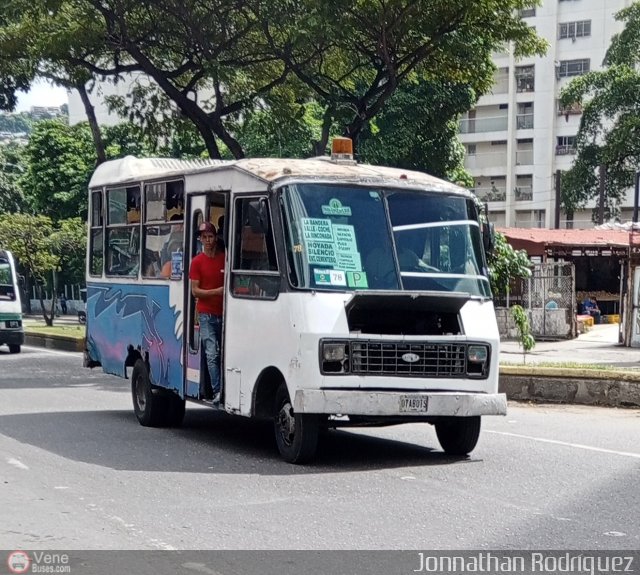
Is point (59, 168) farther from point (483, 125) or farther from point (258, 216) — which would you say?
point (258, 216)

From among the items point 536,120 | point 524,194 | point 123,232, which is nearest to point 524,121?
point 536,120

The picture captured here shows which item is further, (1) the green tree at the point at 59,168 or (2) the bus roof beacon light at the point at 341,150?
(1) the green tree at the point at 59,168

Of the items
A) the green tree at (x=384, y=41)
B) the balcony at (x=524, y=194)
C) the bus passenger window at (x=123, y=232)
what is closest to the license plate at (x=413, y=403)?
the bus passenger window at (x=123, y=232)

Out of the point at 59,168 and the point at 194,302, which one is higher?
the point at 59,168

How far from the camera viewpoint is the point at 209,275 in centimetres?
1166

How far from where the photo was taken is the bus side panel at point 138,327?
12469 millimetres

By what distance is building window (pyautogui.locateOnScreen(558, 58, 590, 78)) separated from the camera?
6881cm

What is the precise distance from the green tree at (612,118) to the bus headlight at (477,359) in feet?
121

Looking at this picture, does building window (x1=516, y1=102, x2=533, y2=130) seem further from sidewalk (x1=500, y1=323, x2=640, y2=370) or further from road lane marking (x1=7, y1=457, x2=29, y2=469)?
road lane marking (x1=7, y1=457, x2=29, y2=469)

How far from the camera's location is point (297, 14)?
22.1m

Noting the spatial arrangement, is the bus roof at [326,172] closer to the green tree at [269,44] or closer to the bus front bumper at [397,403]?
the bus front bumper at [397,403]

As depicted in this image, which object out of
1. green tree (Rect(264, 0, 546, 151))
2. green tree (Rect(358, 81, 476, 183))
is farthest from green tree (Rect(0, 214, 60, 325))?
green tree (Rect(264, 0, 546, 151))

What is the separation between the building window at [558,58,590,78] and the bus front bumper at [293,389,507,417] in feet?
201

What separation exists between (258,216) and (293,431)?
6.35ft
